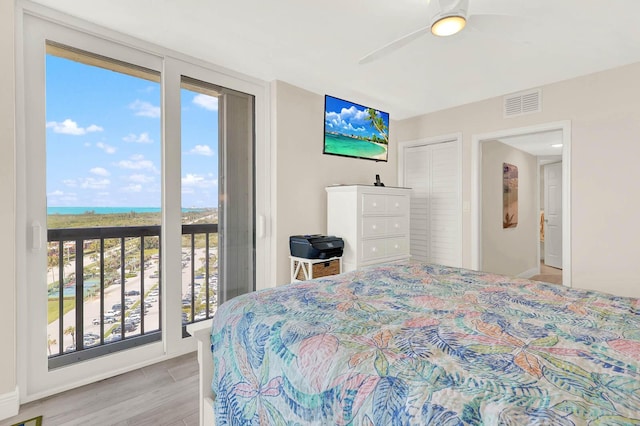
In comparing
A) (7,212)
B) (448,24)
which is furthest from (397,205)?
(7,212)

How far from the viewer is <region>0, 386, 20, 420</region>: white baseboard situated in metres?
1.80

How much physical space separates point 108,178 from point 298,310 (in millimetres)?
1996

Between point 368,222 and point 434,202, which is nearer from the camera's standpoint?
point 368,222

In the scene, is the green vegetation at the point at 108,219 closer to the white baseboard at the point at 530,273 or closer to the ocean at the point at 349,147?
the ocean at the point at 349,147

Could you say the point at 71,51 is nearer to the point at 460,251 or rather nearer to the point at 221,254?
the point at 221,254

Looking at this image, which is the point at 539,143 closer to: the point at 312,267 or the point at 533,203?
the point at 533,203

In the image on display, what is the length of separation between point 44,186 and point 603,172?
461cm

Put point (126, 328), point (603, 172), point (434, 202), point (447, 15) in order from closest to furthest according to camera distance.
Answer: point (447, 15) → point (126, 328) → point (603, 172) → point (434, 202)

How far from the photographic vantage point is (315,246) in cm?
298

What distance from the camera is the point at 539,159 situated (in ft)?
20.2

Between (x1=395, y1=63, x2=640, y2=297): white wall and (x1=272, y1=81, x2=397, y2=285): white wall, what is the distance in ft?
7.54

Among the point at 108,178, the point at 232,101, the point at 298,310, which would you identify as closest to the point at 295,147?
Answer: the point at 232,101

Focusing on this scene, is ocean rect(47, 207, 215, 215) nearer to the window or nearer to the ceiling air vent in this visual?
the window

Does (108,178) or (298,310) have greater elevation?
(108,178)
